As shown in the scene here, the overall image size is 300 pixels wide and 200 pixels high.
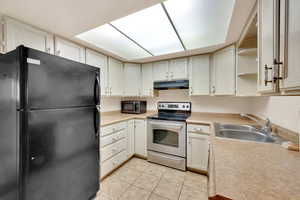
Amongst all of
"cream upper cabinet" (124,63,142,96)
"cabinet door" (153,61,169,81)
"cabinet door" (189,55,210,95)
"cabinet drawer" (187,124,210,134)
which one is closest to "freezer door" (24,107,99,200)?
"cabinet drawer" (187,124,210,134)

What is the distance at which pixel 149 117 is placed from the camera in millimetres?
2385

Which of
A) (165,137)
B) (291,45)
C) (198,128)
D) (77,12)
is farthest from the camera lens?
(165,137)

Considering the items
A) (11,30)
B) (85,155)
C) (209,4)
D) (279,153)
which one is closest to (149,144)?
(85,155)

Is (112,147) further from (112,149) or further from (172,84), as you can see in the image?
(172,84)

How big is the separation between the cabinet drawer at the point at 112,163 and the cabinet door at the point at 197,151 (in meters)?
1.19

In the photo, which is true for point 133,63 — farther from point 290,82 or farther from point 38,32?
point 290,82

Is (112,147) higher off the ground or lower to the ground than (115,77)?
lower

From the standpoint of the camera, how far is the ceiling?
1.07m

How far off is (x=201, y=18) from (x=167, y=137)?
187cm

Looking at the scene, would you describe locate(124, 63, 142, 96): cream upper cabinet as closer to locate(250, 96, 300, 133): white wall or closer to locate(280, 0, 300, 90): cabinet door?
locate(250, 96, 300, 133): white wall

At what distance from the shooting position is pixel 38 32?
141 cm

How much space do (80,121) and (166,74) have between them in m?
1.95

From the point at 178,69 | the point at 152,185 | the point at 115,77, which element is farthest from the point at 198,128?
the point at 115,77

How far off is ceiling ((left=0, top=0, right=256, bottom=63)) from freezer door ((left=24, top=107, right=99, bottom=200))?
38.0 inches
